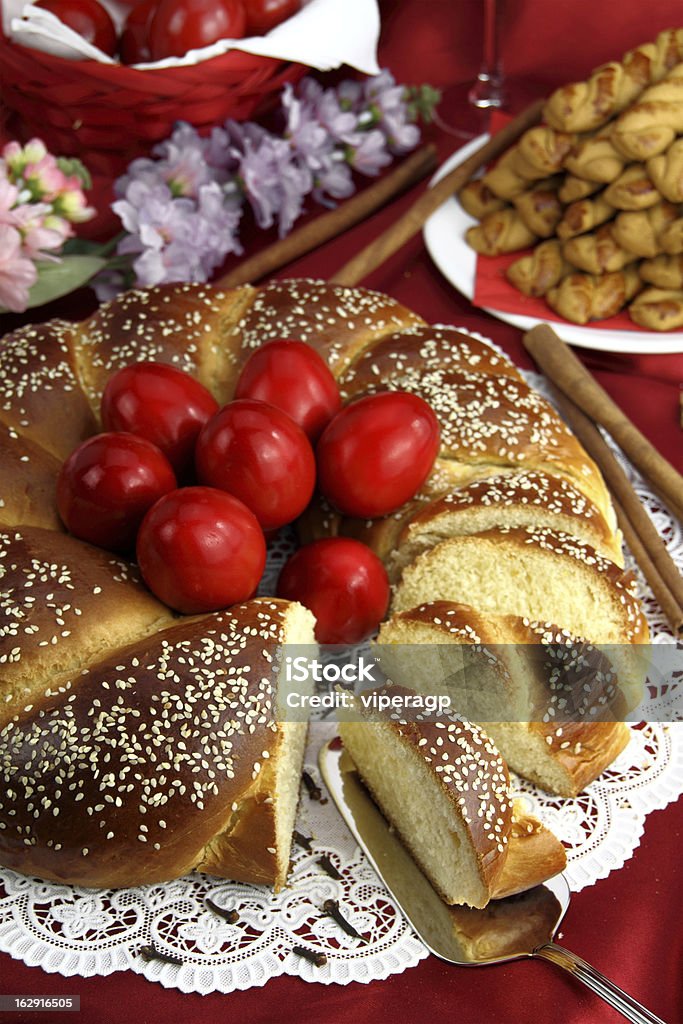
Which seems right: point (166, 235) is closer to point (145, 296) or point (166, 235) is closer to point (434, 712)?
point (145, 296)

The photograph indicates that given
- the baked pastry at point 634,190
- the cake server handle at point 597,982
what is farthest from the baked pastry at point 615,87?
the cake server handle at point 597,982

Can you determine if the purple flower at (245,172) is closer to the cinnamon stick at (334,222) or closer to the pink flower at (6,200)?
the cinnamon stick at (334,222)

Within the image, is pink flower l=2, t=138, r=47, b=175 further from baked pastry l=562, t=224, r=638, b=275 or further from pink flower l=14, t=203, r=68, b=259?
baked pastry l=562, t=224, r=638, b=275

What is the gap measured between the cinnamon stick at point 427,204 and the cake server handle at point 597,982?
168 centimetres

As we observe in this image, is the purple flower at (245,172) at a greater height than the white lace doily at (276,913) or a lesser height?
greater

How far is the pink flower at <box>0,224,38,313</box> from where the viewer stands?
221cm

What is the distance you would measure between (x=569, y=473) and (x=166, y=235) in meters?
1.22

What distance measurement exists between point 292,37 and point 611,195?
2.93ft

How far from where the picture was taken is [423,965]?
1464mm

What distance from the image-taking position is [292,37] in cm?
257

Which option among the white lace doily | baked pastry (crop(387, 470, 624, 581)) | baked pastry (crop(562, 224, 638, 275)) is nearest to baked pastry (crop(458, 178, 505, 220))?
baked pastry (crop(562, 224, 638, 275))

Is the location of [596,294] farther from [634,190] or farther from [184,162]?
[184,162]

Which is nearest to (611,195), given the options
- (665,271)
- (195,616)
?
(665,271)

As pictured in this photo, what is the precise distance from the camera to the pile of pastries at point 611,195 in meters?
2.34
